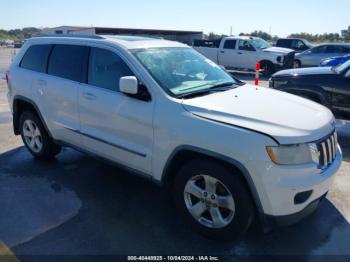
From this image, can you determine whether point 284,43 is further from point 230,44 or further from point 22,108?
point 22,108

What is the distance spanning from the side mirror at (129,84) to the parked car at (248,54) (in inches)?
569

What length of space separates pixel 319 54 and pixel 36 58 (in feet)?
52.0

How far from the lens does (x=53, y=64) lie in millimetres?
4969

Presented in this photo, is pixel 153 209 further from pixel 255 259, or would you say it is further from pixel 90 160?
pixel 90 160

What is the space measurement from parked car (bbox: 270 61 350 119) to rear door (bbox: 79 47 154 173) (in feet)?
13.6

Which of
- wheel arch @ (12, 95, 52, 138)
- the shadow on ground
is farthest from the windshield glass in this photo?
wheel arch @ (12, 95, 52, 138)

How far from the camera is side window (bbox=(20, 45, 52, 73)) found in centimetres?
513

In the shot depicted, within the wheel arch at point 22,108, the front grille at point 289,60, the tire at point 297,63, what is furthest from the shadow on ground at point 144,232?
the tire at point 297,63

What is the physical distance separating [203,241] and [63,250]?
1.29 m

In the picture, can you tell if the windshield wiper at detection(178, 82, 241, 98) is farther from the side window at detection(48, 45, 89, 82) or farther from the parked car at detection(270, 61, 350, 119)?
the parked car at detection(270, 61, 350, 119)

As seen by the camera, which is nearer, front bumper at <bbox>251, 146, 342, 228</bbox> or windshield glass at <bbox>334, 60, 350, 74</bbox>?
front bumper at <bbox>251, 146, 342, 228</bbox>

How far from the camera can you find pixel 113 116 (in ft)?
13.2

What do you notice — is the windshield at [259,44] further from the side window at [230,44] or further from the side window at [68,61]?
the side window at [68,61]

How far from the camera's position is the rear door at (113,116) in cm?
378
